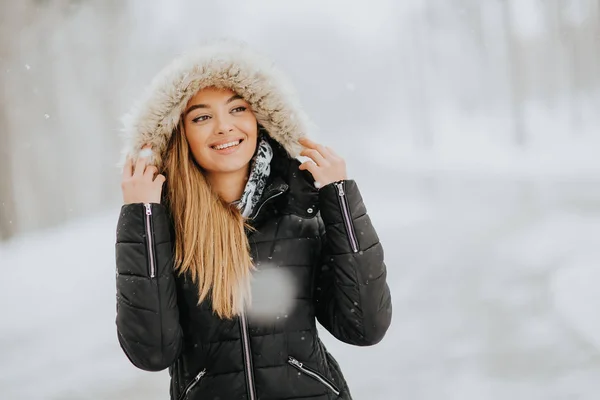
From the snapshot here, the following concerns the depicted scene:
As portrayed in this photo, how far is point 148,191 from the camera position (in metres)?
1.26

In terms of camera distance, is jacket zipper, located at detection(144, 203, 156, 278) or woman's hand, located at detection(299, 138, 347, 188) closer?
jacket zipper, located at detection(144, 203, 156, 278)

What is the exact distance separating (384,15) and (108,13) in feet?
6.87

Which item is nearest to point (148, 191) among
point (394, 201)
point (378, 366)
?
point (378, 366)

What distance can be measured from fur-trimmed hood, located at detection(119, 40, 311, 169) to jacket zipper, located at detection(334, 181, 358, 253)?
220 mm

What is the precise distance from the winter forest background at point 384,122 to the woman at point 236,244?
8.26 feet

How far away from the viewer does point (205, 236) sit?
1.34 metres

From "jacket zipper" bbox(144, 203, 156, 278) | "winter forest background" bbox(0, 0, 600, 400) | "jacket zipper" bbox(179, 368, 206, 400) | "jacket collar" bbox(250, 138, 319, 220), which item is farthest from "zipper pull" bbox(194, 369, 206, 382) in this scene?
"winter forest background" bbox(0, 0, 600, 400)

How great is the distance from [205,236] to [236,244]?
7 cm

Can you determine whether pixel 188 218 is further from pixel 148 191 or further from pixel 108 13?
pixel 108 13

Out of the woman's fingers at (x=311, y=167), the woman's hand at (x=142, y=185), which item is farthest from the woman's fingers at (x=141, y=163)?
the woman's fingers at (x=311, y=167)

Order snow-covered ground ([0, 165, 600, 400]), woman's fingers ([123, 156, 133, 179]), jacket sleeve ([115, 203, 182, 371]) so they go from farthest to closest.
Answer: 1. snow-covered ground ([0, 165, 600, 400])
2. woman's fingers ([123, 156, 133, 179])
3. jacket sleeve ([115, 203, 182, 371])

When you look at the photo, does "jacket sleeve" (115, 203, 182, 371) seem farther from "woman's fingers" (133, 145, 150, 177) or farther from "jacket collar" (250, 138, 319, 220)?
"jacket collar" (250, 138, 319, 220)

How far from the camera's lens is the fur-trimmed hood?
1365 mm

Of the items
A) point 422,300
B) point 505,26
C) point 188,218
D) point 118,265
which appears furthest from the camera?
point 505,26
